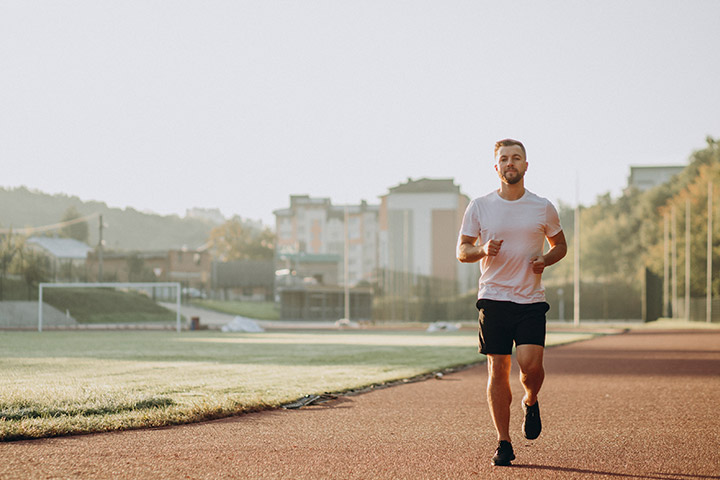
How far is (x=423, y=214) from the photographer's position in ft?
281

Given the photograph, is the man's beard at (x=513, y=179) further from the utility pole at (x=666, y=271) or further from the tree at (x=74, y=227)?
the tree at (x=74, y=227)

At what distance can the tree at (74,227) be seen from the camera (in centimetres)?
10325

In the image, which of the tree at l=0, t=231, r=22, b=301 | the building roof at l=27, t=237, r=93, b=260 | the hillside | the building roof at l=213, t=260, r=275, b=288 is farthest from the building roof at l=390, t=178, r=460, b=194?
the hillside

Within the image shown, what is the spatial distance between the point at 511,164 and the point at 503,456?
1.69m

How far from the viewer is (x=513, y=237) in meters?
5.05

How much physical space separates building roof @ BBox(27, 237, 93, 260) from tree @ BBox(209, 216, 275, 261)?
19.4 m

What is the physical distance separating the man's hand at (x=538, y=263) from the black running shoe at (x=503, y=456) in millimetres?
1016

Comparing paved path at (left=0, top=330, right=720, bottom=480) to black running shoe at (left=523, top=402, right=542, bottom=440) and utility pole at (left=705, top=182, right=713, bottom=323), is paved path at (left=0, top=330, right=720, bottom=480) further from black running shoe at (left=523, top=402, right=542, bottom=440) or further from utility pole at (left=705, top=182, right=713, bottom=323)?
utility pole at (left=705, top=182, right=713, bottom=323)

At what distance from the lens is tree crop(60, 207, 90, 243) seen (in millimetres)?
103250

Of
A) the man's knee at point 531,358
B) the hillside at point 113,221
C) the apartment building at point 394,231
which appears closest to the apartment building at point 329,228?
the apartment building at point 394,231

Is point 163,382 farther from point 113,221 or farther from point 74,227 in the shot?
point 113,221

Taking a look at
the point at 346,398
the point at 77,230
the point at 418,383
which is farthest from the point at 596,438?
the point at 77,230

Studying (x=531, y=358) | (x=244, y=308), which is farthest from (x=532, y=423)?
(x=244, y=308)

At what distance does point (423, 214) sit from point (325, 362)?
7143 centimetres
